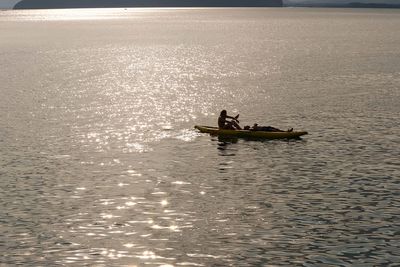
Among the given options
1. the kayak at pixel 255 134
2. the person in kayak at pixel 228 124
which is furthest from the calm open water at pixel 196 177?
the person in kayak at pixel 228 124

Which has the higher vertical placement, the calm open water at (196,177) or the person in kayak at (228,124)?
the person in kayak at (228,124)

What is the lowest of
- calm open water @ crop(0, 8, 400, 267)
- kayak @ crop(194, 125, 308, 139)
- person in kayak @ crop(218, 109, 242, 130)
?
calm open water @ crop(0, 8, 400, 267)

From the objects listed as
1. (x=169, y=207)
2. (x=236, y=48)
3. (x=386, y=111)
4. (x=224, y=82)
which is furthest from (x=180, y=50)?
(x=169, y=207)

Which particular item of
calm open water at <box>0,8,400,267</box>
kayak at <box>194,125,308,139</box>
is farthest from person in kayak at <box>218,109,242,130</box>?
calm open water at <box>0,8,400,267</box>

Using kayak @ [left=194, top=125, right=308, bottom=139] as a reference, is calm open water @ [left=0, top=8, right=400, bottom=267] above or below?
below

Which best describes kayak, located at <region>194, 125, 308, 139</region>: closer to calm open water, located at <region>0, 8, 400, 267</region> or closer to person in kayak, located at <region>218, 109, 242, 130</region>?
person in kayak, located at <region>218, 109, 242, 130</region>

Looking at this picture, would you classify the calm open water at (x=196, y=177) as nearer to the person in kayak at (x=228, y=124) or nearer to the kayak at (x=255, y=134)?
the kayak at (x=255, y=134)

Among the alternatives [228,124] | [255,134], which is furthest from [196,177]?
[228,124]

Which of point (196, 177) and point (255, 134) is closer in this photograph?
point (196, 177)

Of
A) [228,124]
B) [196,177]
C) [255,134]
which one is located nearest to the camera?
[196,177]

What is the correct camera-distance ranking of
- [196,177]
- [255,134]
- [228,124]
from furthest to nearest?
[228,124] < [255,134] < [196,177]

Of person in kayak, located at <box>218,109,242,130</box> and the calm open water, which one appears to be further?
person in kayak, located at <box>218,109,242,130</box>

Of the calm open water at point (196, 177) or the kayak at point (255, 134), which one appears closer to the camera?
the calm open water at point (196, 177)

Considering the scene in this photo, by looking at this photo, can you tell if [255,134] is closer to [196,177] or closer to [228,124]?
[228,124]
